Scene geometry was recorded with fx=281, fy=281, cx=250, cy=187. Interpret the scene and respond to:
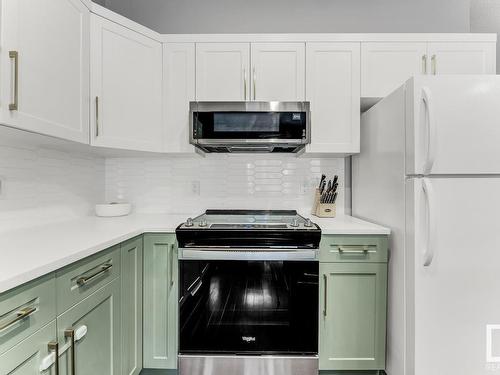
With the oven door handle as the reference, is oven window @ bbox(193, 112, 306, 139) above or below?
above

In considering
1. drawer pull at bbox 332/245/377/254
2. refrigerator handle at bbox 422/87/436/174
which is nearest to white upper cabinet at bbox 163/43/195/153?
drawer pull at bbox 332/245/377/254

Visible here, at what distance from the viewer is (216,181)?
7.64ft

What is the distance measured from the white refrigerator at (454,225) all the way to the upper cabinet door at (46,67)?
5.74ft

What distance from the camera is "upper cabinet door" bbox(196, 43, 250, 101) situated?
198cm

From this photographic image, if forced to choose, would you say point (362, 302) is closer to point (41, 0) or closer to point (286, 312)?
point (286, 312)

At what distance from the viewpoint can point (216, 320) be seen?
5.29ft

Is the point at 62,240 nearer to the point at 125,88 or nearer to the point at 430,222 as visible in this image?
the point at 125,88

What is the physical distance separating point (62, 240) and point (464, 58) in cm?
270

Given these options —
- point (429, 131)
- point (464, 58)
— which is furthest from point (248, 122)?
point (464, 58)

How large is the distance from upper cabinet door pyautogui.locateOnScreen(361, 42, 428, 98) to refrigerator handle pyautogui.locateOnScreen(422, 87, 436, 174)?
27.5 inches

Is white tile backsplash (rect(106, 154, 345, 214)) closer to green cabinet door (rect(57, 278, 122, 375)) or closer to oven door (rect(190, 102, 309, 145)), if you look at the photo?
oven door (rect(190, 102, 309, 145))

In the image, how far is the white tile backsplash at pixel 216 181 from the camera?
2316mm

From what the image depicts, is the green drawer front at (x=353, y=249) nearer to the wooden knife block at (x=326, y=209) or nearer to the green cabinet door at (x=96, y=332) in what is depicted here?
the wooden knife block at (x=326, y=209)

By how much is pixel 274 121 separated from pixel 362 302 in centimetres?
121
